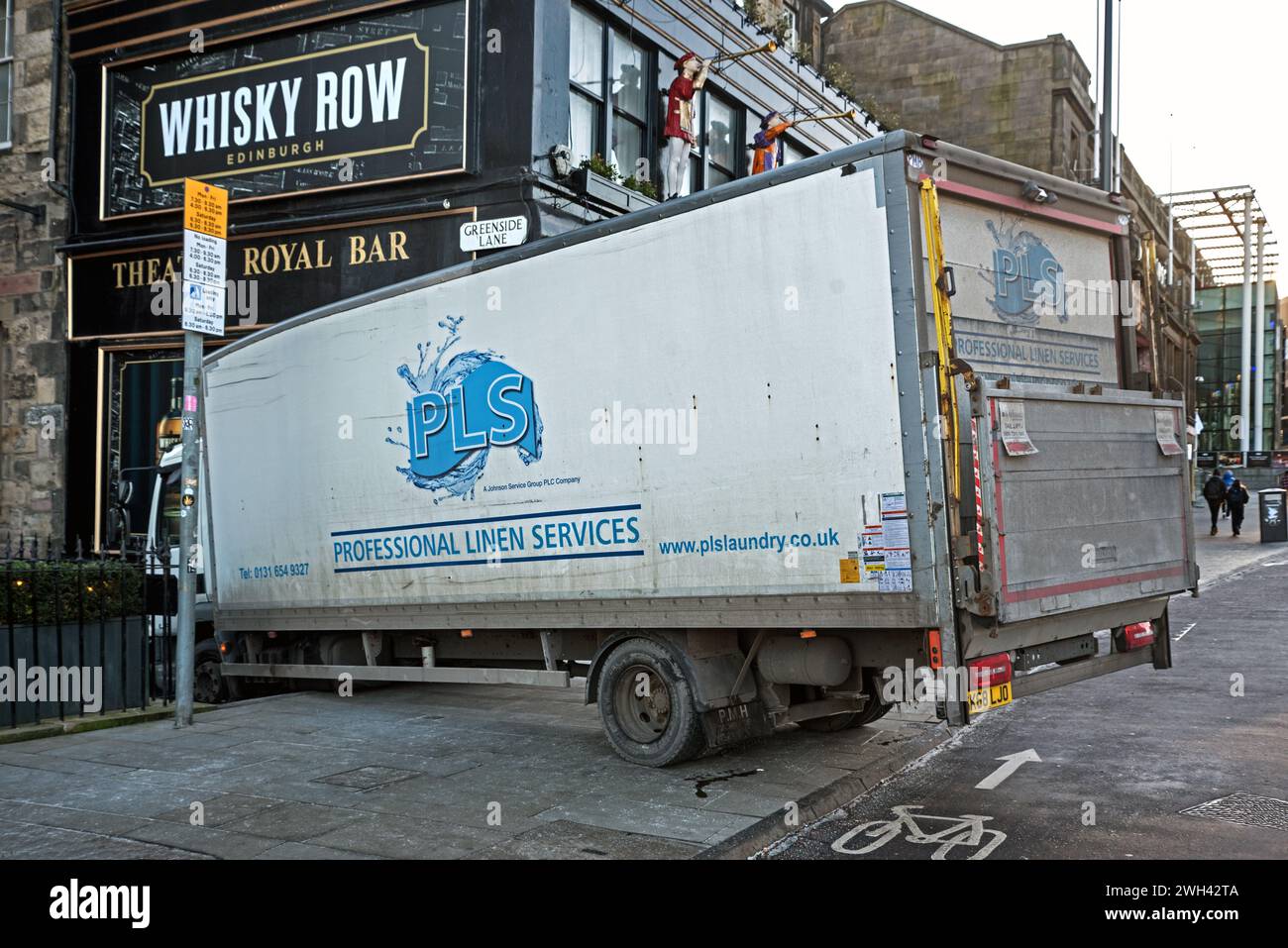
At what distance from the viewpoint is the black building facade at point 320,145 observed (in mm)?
14219

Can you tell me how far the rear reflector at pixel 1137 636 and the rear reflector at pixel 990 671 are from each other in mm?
1451

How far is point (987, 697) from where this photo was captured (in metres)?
6.36

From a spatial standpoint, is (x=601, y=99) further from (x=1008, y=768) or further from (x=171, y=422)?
(x=1008, y=768)

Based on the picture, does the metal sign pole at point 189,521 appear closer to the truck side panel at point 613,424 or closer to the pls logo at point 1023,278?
the truck side panel at point 613,424

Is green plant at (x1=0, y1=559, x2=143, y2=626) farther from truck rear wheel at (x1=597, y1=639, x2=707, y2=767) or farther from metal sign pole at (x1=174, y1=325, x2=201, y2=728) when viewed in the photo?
truck rear wheel at (x1=597, y1=639, x2=707, y2=767)

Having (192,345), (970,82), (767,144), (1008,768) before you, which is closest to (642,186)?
(767,144)

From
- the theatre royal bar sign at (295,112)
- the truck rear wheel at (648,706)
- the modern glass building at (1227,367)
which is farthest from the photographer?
the modern glass building at (1227,367)

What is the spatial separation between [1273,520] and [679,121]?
1776 cm

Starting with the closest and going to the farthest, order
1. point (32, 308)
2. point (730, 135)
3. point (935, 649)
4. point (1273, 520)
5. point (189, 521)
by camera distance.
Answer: point (935, 649)
point (189, 521)
point (32, 308)
point (730, 135)
point (1273, 520)

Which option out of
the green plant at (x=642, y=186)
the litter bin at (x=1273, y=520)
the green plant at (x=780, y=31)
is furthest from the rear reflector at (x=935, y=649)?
the litter bin at (x=1273, y=520)

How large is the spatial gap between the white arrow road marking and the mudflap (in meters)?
1.45

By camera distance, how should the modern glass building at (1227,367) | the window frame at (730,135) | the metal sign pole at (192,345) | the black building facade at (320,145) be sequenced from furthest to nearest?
1. the modern glass building at (1227,367)
2. the window frame at (730,135)
3. the black building facade at (320,145)
4. the metal sign pole at (192,345)
